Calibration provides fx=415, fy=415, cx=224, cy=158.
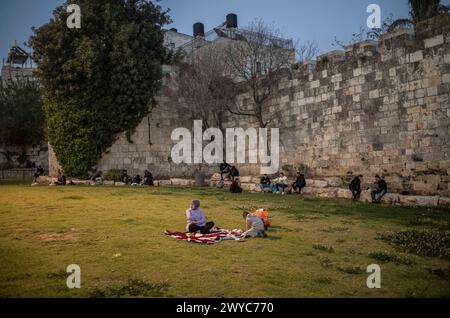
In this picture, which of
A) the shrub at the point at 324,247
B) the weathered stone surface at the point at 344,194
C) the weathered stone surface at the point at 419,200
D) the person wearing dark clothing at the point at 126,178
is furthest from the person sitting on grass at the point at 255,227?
the person wearing dark clothing at the point at 126,178

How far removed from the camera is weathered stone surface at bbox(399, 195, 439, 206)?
604 inches

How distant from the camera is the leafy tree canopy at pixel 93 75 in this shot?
24.0 m

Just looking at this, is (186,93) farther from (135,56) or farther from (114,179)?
(114,179)

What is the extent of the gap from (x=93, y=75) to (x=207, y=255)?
1840cm

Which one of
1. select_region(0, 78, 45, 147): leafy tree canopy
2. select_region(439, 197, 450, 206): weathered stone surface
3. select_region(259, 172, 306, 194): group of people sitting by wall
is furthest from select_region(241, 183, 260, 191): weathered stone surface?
select_region(0, 78, 45, 147): leafy tree canopy

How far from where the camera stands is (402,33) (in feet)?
59.4

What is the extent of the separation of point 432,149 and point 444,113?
59.9 inches

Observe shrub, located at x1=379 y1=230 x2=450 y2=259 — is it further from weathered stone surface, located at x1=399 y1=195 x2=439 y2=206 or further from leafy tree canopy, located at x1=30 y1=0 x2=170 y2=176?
leafy tree canopy, located at x1=30 y1=0 x2=170 y2=176

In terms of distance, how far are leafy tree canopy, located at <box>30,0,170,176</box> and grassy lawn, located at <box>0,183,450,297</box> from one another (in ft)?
34.9

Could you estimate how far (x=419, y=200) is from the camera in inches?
621

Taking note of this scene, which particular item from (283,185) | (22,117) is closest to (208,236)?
(283,185)
